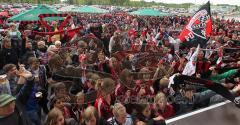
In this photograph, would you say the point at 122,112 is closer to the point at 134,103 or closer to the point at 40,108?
the point at 134,103

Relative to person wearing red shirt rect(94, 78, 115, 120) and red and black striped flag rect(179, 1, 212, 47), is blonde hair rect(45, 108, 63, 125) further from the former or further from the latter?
red and black striped flag rect(179, 1, 212, 47)

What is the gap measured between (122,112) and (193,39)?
533 centimetres

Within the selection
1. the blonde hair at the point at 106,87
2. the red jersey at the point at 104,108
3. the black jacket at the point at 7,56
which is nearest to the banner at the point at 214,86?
the blonde hair at the point at 106,87

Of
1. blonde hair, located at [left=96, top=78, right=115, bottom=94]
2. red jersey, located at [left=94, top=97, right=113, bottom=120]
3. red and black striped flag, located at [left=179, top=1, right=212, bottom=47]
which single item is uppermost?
red and black striped flag, located at [left=179, top=1, right=212, bottom=47]

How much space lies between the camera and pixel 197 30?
930 cm

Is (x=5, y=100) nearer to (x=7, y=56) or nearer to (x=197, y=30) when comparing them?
(x=7, y=56)

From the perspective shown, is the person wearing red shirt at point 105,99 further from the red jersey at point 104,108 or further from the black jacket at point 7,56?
the black jacket at point 7,56

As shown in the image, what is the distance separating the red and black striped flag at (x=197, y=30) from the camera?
30.4ft

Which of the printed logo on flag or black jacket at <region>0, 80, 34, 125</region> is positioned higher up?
the printed logo on flag

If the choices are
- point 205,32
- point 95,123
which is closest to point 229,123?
point 95,123

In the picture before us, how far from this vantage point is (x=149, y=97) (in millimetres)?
5852

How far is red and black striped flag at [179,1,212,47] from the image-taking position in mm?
9266

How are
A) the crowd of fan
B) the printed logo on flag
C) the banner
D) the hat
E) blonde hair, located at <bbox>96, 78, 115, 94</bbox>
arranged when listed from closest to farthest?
1. the hat
2. the crowd of fan
3. blonde hair, located at <bbox>96, 78, 115, 94</bbox>
4. the banner
5. the printed logo on flag

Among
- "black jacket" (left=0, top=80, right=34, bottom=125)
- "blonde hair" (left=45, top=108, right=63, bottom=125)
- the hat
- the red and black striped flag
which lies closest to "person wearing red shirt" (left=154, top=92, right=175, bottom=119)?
"blonde hair" (left=45, top=108, right=63, bottom=125)
